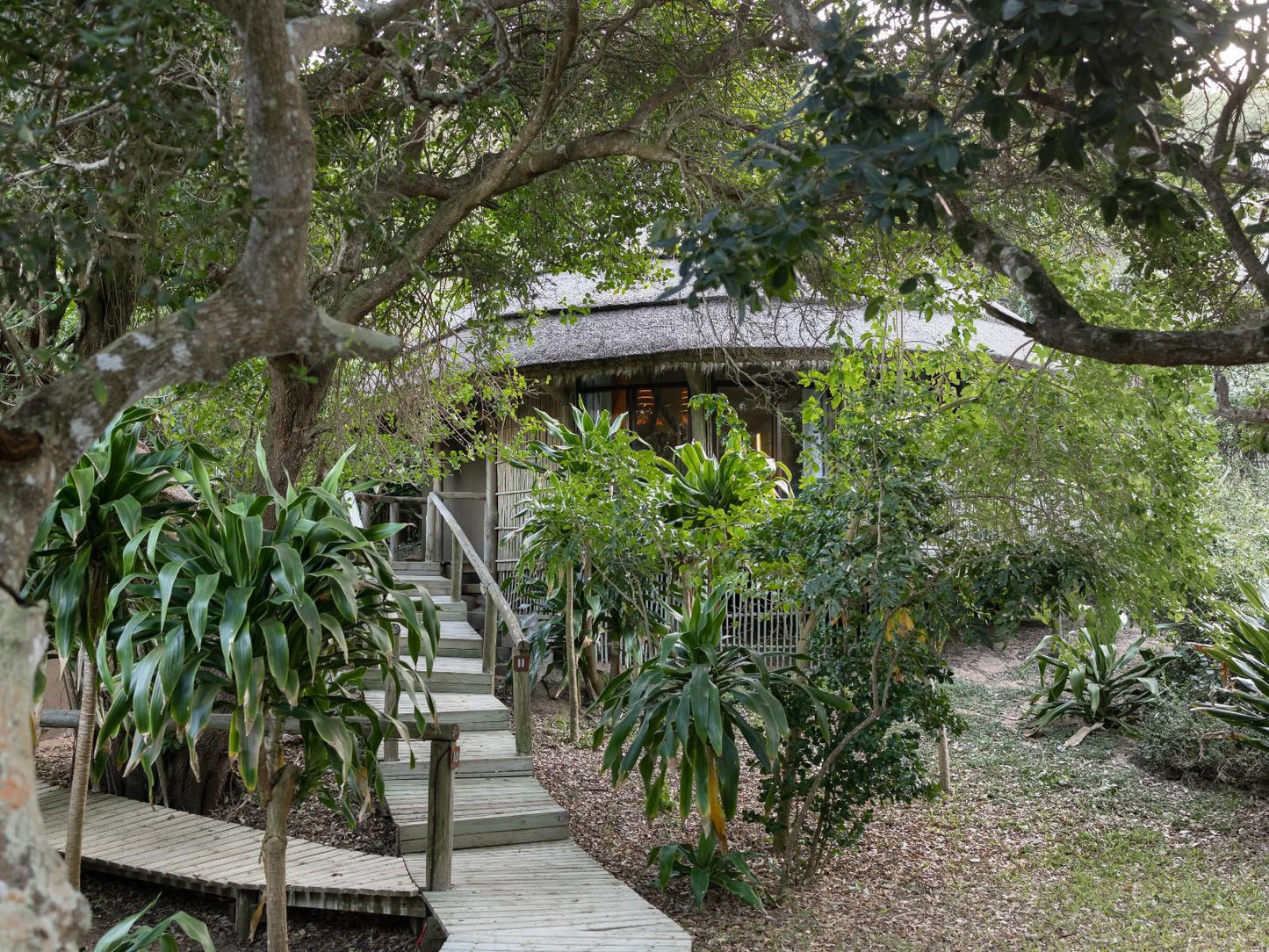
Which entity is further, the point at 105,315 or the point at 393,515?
the point at 393,515

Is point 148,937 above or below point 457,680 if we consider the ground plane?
below

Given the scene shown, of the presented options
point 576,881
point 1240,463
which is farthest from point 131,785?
point 1240,463

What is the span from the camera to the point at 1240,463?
1483cm

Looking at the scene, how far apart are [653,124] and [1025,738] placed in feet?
19.2

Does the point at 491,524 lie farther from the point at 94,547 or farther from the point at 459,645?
the point at 94,547

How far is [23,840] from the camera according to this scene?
160cm

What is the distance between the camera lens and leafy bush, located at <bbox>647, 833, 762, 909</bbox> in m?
5.11

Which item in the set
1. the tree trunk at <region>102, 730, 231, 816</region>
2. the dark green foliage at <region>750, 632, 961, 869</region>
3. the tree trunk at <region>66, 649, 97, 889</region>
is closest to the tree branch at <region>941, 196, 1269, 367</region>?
the dark green foliage at <region>750, 632, 961, 869</region>

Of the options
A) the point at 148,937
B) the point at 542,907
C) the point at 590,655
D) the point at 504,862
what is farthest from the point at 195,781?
the point at 590,655

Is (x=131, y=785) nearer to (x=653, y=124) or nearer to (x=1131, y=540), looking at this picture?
(x=653, y=124)

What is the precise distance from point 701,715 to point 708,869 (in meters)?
0.86

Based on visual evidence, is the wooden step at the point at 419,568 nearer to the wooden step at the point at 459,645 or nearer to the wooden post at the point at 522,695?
the wooden step at the point at 459,645

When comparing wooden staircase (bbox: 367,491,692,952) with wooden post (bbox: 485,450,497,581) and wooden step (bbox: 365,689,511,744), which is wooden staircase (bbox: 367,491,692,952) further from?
wooden post (bbox: 485,450,497,581)

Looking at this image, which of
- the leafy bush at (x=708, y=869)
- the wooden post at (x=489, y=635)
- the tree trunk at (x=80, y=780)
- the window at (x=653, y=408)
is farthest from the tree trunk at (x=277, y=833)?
the window at (x=653, y=408)
